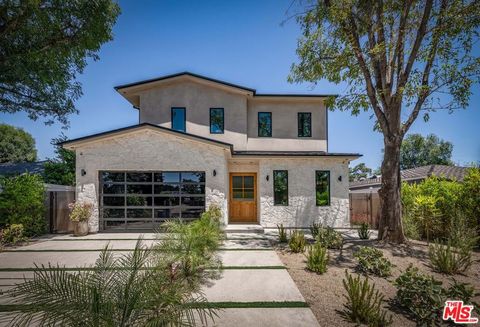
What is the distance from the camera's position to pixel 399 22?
870cm

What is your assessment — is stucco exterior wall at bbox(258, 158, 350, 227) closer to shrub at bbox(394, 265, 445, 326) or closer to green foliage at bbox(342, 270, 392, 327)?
shrub at bbox(394, 265, 445, 326)

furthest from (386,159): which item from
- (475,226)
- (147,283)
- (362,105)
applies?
(147,283)

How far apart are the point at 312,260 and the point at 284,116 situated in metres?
9.64

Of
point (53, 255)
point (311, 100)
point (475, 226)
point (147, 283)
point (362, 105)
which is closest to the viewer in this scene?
point (147, 283)

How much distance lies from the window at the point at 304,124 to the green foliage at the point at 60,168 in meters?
18.8

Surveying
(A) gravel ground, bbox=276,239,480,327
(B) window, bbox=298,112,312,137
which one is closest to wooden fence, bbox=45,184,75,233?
(A) gravel ground, bbox=276,239,480,327

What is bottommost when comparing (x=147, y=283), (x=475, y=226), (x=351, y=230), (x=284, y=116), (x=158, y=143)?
(x=351, y=230)

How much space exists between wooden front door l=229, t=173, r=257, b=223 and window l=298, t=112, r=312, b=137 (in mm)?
3998

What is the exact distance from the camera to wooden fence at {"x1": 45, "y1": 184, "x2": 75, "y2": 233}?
36.7 feet

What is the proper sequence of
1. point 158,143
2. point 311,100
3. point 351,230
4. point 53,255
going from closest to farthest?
point 53,255 → point 158,143 → point 351,230 → point 311,100

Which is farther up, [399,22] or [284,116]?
[399,22]

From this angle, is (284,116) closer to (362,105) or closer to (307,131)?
(307,131)

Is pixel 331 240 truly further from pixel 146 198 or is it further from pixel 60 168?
pixel 60 168

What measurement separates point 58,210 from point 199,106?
874 centimetres
